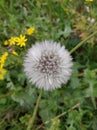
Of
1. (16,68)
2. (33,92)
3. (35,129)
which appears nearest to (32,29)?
(16,68)

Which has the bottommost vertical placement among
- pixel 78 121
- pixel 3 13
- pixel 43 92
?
pixel 78 121

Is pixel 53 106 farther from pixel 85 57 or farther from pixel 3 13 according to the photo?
pixel 3 13

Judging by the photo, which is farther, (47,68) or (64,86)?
(64,86)
